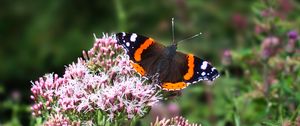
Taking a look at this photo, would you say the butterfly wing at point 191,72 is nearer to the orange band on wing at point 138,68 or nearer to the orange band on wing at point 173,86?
the orange band on wing at point 173,86

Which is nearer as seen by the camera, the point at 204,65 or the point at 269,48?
the point at 204,65

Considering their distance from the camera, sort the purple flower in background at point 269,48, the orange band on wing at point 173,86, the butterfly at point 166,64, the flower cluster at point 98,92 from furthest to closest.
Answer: the purple flower in background at point 269,48 → the butterfly at point 166,64 → the orange band on wing at point 173,86 → the flower cluster at point 98,92

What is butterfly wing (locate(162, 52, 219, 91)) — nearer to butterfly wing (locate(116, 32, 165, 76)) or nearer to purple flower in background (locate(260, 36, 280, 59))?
butterfly wing (locate(116, 32, 165, 76))

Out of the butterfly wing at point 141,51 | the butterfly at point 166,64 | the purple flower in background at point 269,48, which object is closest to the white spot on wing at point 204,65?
the butterfly at point 166,64

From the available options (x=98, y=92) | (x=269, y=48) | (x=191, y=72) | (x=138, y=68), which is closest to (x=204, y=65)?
(x=191, y=72)

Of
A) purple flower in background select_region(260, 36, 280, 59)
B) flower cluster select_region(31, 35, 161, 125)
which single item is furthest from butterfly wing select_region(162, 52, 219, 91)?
purple flower in background select_region(260, 36, 280, 59)

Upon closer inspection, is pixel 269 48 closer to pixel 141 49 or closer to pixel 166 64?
pixel 166 64

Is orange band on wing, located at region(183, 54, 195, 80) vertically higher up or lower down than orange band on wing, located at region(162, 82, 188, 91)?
higher up
